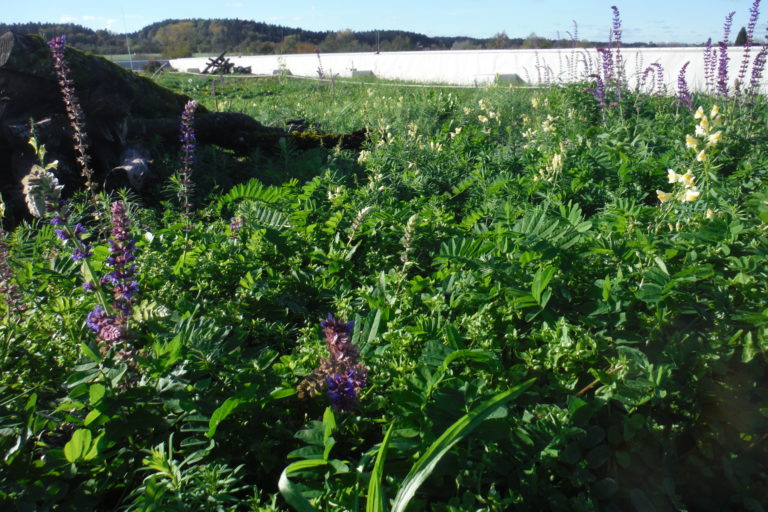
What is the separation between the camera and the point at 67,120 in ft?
19.0

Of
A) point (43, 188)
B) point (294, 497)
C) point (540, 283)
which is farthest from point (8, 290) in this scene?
point (540, 283)

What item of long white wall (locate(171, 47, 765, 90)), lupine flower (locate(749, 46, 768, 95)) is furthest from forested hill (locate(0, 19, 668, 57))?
lupine flower (locate(749, 46, 768, 95))

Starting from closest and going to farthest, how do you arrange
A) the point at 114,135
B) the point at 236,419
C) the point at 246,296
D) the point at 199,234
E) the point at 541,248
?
the point at 236,419, the point at 541,248, the point at 246,296, the point at 199,234, the point at 114,135

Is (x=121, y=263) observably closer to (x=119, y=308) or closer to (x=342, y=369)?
(x=119, y=308)

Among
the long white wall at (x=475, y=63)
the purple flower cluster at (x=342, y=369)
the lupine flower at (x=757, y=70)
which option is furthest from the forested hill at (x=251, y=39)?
the purple flower cluster at (x=342, y=369)

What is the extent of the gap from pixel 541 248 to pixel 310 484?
1.42 m

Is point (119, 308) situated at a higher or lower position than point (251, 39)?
lower

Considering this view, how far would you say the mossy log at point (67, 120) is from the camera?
17.8 ft

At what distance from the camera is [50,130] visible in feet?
18.0

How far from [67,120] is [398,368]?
5256 millimetres

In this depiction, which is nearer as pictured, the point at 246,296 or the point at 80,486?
the point at 80,486

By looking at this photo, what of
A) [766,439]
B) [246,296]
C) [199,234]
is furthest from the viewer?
[199,234]

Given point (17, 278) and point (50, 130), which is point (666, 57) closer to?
A: point (50, 130)

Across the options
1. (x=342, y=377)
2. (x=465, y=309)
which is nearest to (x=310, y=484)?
(x=342, y=377)
